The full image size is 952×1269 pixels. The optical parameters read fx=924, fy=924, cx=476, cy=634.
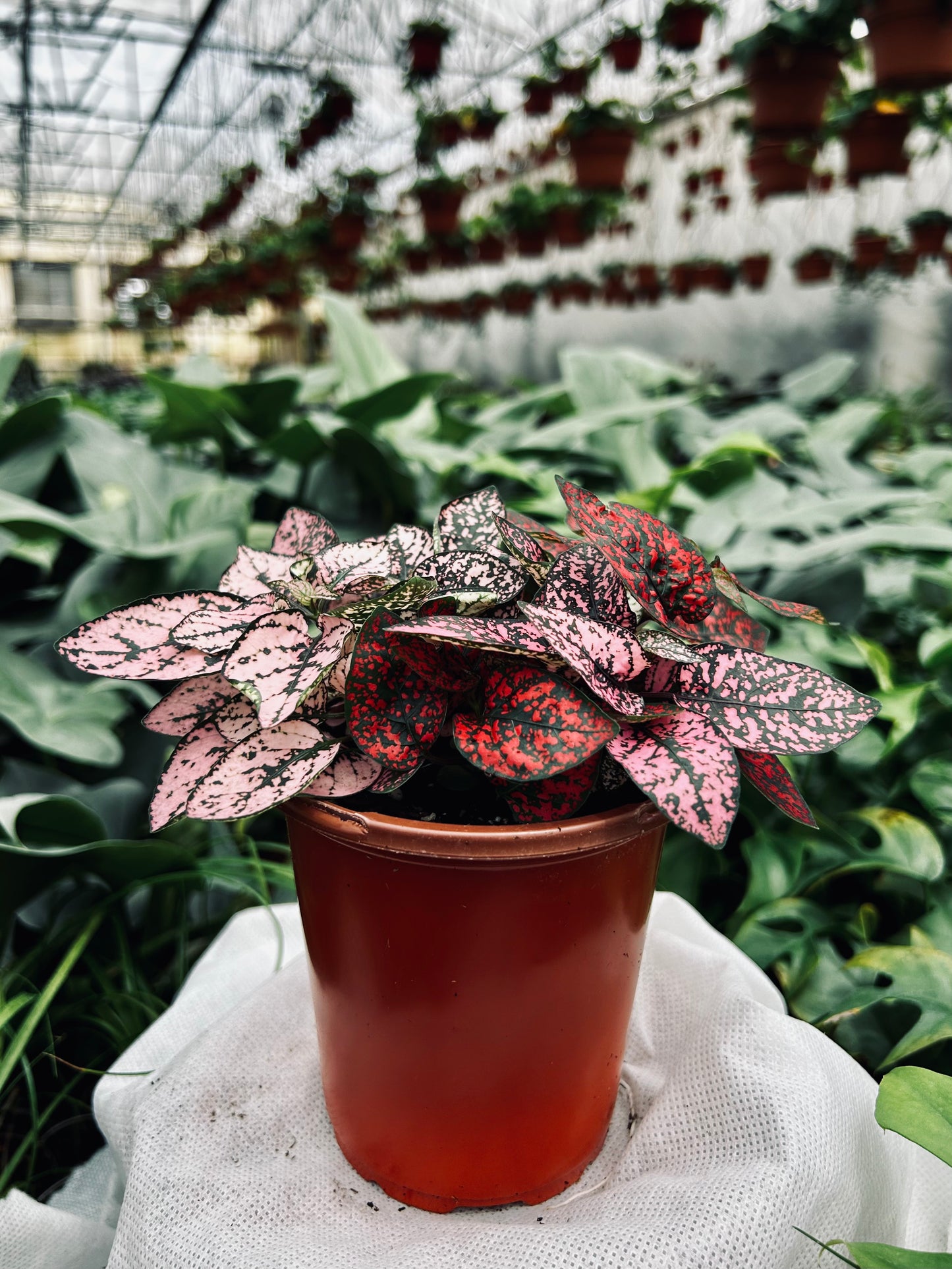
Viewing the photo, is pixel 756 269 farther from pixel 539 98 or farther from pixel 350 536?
pixel 350 536

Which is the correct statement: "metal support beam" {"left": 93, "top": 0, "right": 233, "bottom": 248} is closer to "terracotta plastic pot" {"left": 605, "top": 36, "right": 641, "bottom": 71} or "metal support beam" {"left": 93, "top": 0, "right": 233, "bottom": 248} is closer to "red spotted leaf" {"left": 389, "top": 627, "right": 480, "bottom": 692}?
"terracotta plastic pot" {"left": 605, "top": 36, "right": 641, "bottom": 71}

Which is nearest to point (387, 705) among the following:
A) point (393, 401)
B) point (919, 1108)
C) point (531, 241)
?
point (919, 1108)

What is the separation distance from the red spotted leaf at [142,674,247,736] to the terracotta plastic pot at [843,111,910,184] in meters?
3.87

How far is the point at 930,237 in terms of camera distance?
198 inches

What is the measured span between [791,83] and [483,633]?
313 centimetres

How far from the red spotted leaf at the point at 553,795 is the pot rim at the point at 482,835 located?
0.04ft

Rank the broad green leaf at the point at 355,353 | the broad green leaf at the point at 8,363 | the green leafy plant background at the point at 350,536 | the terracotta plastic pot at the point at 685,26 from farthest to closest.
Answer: the terracotta plastic pot at the point at 685,26
the broad green leaf at the point at 355,353
the broad green leaf at the point at 8,363
the green leafy plant background at the point at 350,536

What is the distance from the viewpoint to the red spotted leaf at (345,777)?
577 millimetres

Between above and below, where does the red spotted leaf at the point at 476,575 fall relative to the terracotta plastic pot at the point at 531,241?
below

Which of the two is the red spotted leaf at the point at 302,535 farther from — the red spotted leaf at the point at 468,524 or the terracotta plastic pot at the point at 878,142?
the terracotta plastic pot at the point at 878,142

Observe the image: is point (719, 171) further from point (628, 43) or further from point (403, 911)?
point (403, 911)

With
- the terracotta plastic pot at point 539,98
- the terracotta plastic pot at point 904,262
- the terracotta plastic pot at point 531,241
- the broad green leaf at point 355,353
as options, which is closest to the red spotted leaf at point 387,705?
the broad green leaf at point 355,353

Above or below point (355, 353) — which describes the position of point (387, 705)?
below

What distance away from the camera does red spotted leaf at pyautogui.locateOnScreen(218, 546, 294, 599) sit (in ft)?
2.26
